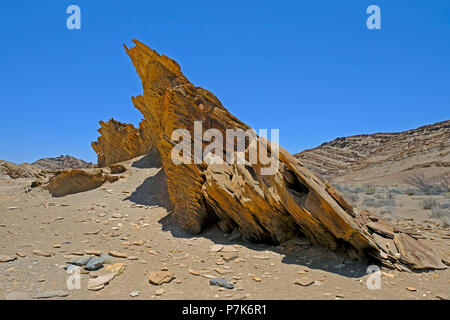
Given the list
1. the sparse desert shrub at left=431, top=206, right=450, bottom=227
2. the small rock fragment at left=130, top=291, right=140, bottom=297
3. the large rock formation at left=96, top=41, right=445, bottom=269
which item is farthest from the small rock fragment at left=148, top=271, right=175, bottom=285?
the sparse desert shrub at left=431, top=206, right=450, bottom=227

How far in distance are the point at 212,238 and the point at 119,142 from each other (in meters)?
18.0

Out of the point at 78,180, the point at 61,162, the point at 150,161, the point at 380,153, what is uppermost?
the point at 61,162

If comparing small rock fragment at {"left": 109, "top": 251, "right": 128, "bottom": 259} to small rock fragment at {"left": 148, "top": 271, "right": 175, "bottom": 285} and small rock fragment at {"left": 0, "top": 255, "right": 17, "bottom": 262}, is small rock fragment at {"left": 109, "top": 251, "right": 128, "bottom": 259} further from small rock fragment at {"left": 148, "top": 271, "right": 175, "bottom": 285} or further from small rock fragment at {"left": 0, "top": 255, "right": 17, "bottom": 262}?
small rock fragment at {"left": 0, "top": 255, "right": 17, "bottom": 262}

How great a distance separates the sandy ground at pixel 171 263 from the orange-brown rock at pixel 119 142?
9.31m

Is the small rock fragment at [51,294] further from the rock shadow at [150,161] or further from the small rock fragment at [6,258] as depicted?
the rock shadow at [150,161]

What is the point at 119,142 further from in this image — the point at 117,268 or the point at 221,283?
the point at 221,283

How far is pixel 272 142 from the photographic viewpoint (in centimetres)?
668

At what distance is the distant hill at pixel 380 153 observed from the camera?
135 feet

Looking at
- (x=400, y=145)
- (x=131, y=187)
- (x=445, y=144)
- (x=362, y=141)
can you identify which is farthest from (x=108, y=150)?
(x=362, y=141)

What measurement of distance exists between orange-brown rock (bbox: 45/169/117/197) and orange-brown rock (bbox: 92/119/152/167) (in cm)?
440

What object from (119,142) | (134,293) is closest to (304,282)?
(134,293)

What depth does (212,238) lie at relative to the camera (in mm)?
7051

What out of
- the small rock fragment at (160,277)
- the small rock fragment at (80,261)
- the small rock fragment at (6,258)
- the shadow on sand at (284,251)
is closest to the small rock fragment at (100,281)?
the small rock fragment at (160,277)
